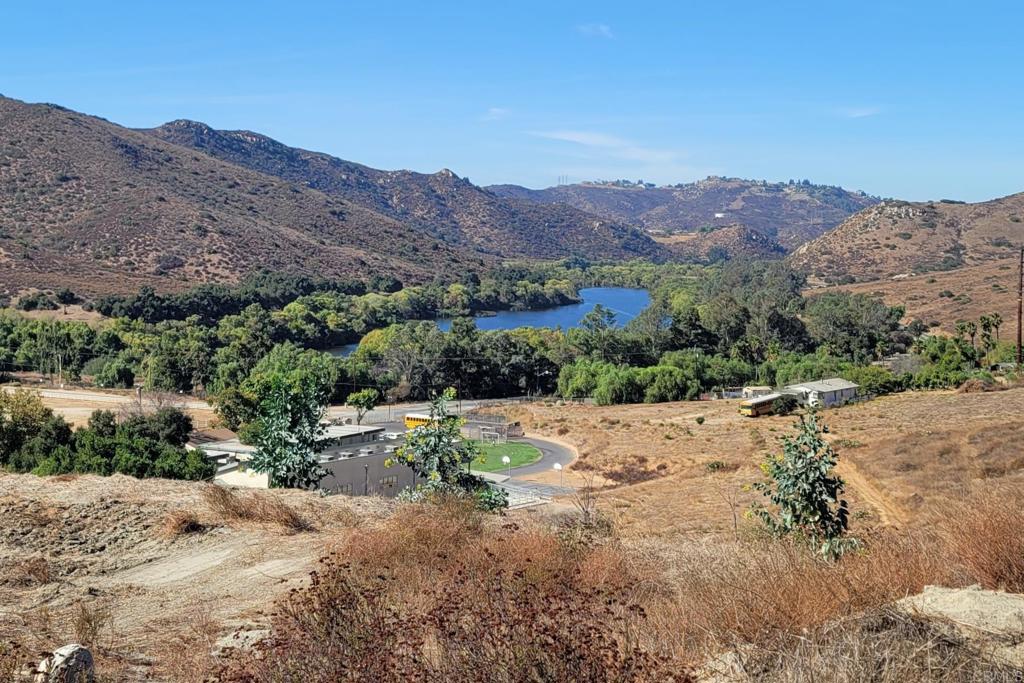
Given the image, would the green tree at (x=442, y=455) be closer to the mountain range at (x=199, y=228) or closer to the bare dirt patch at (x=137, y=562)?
the bare dirt patch at (x=137, y=562)

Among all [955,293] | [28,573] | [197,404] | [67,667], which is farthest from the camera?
[955,293]

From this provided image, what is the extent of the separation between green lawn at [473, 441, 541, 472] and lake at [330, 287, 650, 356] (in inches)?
1562

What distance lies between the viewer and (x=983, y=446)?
27.1m

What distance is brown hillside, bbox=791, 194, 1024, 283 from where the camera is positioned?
4872 inches

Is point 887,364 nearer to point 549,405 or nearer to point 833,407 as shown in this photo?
point 833,407

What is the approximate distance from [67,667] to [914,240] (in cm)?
14329

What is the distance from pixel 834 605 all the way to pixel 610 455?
34700mm

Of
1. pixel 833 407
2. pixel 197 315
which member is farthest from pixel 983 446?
pixel 197 315

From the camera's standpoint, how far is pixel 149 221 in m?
111

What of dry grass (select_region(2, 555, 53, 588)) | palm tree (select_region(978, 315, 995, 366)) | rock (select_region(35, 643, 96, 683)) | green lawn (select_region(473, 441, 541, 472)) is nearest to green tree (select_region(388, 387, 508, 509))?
dry grass (select_region(2, 555, 53, 588))

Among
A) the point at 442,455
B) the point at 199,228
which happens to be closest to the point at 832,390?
the point at 442,455

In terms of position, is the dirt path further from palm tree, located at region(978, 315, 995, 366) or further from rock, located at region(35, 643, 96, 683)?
palm tree, located at region(978, 315, 995, 366)

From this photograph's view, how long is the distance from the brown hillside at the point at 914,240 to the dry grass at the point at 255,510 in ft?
390

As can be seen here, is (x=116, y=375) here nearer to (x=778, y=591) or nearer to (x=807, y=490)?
(x=807, y=490)
